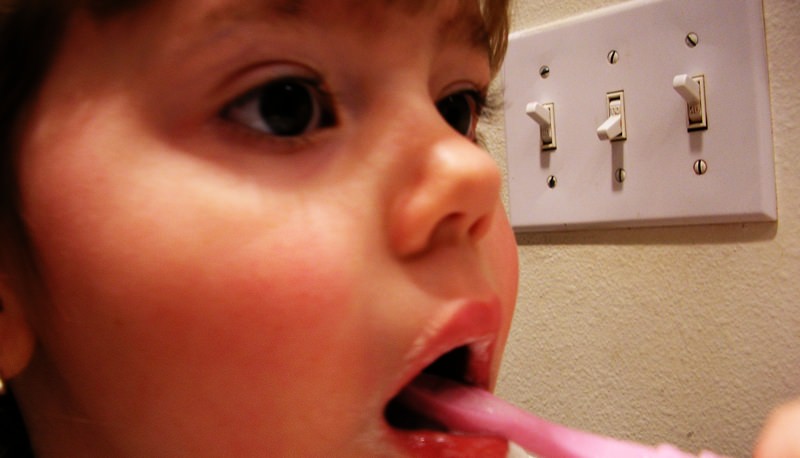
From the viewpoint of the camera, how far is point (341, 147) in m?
0.34

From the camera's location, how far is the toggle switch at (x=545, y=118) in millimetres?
639

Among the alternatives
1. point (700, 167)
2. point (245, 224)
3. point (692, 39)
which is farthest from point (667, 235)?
point (245, 224)

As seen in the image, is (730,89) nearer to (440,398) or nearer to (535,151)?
(535,151)

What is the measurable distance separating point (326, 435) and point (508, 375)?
1.42 feet

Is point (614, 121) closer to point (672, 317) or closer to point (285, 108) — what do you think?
point (672, 317)

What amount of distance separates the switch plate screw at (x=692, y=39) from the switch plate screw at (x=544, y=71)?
0.14 meters

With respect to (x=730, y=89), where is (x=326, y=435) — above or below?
below

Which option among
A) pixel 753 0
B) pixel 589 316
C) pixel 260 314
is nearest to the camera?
pixel 260 314

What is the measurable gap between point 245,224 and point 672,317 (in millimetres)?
437

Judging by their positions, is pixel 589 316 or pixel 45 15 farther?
pixel 589 316

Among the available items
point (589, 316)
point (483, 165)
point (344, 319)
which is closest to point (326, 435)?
point (344, 319)

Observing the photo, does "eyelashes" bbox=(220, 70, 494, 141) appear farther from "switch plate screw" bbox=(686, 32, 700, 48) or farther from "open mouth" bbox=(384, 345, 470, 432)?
"switch plate screw" bbox=(686, 32, 700, 48)

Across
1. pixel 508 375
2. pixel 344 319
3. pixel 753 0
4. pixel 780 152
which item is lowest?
pixel 508 375

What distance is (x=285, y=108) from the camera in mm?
351
